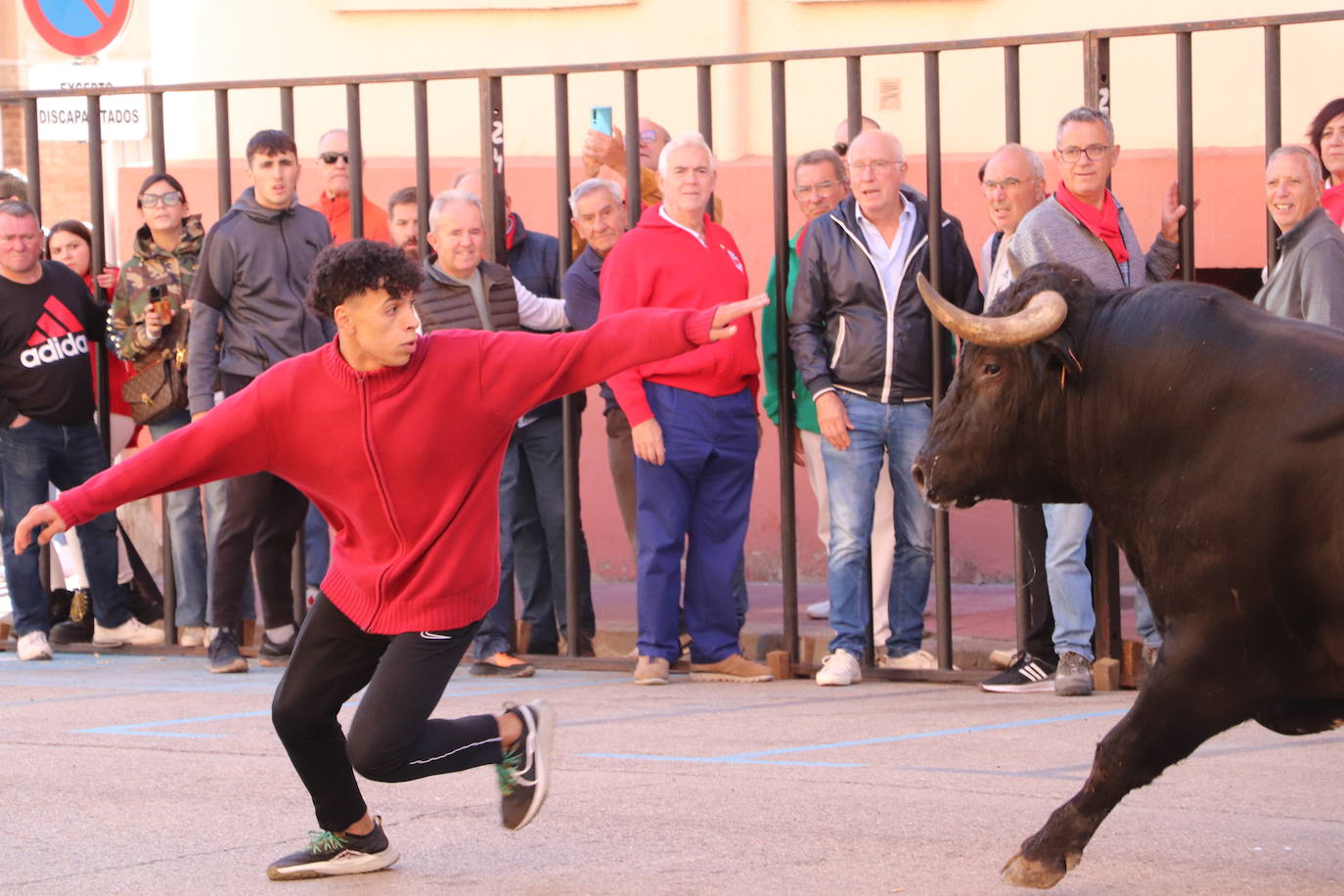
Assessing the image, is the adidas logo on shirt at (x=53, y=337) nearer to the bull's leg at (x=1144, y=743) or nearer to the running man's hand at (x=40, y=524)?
the running man's hand at (x=40, y=524)

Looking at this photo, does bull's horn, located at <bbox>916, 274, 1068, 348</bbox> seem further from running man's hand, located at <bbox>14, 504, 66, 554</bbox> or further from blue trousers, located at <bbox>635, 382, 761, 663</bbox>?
blue trousers, located at <bbox>635, 382, 761, 663</bbox>

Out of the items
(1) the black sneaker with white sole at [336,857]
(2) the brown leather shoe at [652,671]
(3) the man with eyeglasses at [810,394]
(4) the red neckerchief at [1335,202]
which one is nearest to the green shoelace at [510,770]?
(1) the black sneaker with white sole at [336,857]

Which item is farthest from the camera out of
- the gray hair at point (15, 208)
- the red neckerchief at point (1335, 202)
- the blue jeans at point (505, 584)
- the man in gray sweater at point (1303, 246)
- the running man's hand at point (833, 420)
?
the gray hair at point (15, 208)

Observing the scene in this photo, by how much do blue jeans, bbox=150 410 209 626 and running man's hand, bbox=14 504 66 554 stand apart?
4436 mm

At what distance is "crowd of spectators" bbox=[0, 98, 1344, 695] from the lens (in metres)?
7.93

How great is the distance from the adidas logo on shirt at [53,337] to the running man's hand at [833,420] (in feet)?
11.8

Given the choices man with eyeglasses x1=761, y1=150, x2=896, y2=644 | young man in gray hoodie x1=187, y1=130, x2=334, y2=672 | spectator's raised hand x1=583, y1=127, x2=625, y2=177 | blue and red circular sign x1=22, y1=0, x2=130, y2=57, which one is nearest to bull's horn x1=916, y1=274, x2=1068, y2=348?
man with eyeglasses x1=761, y1=150, x2=896, y2=644

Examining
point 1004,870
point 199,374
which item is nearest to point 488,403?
point 1004,870

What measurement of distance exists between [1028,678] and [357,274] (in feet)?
12.9

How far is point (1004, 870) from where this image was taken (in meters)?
4.76

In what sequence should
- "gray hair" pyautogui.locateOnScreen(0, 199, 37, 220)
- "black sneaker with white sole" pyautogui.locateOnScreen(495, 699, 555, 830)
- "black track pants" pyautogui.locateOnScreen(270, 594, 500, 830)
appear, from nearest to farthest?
"black track pants" pyautogui.locateOnScreen(270, 594, 500, 830)
"black sneaker with white sole" pyautogui.locateOnScreen(495, 699, 555, 830)
"gray hair" pyautogui.locateOnScreen(0, 199, 37, 220)

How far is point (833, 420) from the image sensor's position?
26.8ft

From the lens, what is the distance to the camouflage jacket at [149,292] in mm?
9383

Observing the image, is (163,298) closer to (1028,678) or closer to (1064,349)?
(1028,678)
